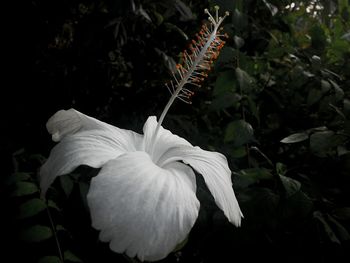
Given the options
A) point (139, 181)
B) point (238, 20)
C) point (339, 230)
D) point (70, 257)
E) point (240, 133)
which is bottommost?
point (70, 257)

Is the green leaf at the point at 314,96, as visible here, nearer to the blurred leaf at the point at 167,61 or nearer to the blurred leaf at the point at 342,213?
the blurred leaf at the point at 342,213

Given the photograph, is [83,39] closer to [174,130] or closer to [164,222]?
[174,130]

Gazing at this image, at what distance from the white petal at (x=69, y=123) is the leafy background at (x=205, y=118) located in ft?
0.41

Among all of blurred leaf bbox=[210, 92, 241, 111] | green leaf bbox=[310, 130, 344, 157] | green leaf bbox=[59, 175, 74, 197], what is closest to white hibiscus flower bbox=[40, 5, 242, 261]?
green leaf bbox=[59, 175, 74, 197]

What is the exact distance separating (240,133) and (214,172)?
35 centimetres

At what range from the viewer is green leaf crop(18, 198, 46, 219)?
856mm

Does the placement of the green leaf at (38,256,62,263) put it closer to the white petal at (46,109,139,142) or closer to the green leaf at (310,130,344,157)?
the white petal at (46,109,139,142)

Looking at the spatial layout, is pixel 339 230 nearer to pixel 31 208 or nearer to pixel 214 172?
pixel 214 172

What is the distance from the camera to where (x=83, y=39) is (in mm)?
1264

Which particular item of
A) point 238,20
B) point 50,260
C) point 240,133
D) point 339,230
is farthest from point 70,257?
point 238,20

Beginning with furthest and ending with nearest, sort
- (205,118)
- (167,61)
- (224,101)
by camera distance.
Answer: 1. (205,118)
2. (167,61)
3. (224,101)

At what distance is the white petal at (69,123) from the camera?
2.85 ft

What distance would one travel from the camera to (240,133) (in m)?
1.10

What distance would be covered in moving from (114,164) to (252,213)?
1.57 feet
